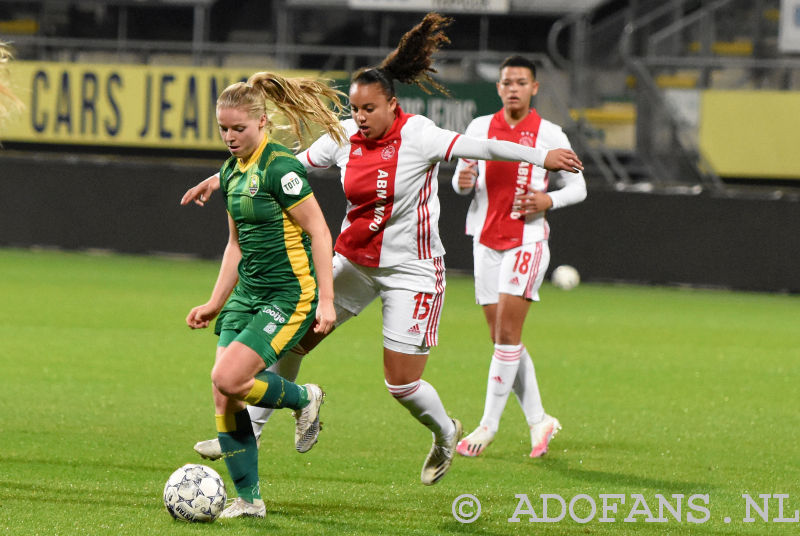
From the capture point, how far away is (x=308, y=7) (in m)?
24.2

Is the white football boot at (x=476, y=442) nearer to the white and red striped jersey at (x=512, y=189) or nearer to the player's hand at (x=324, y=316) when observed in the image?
the white and red striped jersey at (x=512, y=189)

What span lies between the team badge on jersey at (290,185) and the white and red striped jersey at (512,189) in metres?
2.29

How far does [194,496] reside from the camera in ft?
18.3

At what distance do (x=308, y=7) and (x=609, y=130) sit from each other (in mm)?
6801

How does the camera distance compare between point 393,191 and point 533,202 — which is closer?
point 393,191

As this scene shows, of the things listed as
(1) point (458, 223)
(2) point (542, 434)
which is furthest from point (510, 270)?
(1) point (458, 223)

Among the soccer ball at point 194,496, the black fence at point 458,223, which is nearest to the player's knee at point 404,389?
the soccer ball at point 194,496

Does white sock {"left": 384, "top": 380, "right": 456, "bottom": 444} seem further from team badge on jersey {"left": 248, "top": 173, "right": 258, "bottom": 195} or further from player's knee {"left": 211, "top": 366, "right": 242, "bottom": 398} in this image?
team badge on jersey {"left": 248, "top": 173, "right": 258, "bottom": 195}

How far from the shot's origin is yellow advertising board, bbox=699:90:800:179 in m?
20.0

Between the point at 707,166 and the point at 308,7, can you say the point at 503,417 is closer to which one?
the point at 707,166

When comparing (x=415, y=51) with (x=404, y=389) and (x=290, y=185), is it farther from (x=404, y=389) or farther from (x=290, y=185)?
(x=404, y=389)

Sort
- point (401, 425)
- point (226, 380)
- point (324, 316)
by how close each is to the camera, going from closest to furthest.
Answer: point (226, 380) < point (324, 316) < point (401, 425)

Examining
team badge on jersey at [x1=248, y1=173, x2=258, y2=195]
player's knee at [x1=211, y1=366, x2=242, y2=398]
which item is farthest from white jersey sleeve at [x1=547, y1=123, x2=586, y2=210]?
player's knee at [x1=211, y1=366, x2=242, y2=398]

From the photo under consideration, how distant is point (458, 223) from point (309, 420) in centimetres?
1379
